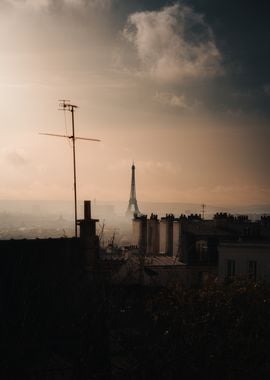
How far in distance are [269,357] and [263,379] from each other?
0.79m

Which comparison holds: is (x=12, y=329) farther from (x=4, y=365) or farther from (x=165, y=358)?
(x=165, y=358)

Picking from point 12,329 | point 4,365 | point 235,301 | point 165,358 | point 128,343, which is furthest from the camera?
point 235,301

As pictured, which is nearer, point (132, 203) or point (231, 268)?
point (231, 268)

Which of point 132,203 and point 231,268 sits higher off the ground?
point 132,203

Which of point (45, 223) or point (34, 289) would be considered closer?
point (34, 289)

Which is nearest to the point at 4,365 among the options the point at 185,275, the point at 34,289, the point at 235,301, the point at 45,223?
the point at 34,289

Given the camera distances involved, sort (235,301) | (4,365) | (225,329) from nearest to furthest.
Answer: (4,365) → (225,329) → (235,301)

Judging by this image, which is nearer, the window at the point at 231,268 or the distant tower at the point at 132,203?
the window at the point at 231,268

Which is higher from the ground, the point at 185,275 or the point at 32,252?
the point at 32,252

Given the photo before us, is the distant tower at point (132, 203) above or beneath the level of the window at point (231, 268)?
above

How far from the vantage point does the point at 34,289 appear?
30.2 ft

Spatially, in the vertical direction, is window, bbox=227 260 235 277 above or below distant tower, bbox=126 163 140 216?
below

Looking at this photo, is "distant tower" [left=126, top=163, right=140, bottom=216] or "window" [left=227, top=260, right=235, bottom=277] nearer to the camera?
"window" [left=227, top=260, right=235, bottom=277]

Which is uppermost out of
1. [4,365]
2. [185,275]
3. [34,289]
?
[34,289]
